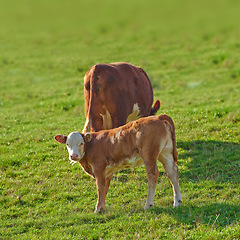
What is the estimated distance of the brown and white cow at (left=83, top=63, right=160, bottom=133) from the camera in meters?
11.3

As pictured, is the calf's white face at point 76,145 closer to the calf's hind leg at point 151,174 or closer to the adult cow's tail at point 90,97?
the calf's hind leg at point 151,174

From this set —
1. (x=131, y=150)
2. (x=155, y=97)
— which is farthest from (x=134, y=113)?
(x=155, y=97)

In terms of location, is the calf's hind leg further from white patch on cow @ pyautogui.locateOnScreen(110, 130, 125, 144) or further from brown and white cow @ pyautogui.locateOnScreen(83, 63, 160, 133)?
brown and white cow @ pyautogui.locateOnScreen(83, 63, 160, 133)

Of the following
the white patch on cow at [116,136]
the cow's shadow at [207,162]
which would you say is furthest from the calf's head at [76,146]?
the cow's shadow at [207,162]

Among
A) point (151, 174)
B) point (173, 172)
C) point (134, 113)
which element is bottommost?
point (173, 172)

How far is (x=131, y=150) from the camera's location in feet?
30.3

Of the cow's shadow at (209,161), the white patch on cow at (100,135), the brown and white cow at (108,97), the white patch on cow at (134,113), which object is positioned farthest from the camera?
the white patch on cow at (134,113)

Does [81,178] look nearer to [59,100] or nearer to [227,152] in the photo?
[227,152]

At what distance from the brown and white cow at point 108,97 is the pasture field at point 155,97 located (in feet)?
4.88

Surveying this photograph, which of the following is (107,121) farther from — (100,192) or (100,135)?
(100,192)

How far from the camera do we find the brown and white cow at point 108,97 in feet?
37.1

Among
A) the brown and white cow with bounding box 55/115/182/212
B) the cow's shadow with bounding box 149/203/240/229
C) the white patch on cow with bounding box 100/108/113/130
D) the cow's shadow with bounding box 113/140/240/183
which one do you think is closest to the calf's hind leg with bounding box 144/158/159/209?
the brown and white cow with bounding box 55/115/182/212

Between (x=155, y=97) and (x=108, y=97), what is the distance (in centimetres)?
845

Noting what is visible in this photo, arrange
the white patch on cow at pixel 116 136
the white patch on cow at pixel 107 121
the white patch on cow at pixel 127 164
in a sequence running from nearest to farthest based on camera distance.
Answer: the white patch on cow at pixel 127 164
the white patch on cow at pixel 116 136
the white patch on cow at pixel 107 121
